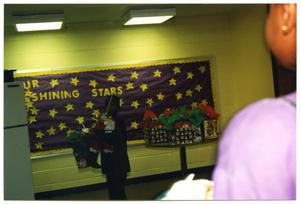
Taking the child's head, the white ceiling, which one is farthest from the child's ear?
the white ceiling

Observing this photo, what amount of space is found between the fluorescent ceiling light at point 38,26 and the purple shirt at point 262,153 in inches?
101

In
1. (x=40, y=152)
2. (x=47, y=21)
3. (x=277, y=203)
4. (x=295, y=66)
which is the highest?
(x=47, y=21)

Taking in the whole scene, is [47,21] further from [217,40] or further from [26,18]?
[217,40]

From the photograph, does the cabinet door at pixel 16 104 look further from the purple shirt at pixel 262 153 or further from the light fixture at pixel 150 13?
the purple shirt at pixel 262 153

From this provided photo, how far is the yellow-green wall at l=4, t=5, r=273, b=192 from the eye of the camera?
3.18 meters

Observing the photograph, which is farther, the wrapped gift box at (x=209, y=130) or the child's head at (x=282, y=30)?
the wrapped gift box at (x=209, y=130)

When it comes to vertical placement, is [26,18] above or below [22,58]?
above

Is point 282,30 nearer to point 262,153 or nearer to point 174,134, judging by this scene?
point 262,153

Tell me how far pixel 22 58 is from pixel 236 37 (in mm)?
2076

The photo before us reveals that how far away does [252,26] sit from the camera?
321cm

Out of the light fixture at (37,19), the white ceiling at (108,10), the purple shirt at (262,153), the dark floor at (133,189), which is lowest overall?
the dark floor at (133,189)

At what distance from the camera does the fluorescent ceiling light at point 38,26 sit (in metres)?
2.80

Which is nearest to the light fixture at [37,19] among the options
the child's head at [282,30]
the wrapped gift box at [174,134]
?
the wrapped gift box at [174,134]

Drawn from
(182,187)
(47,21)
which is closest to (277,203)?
(182,187)
